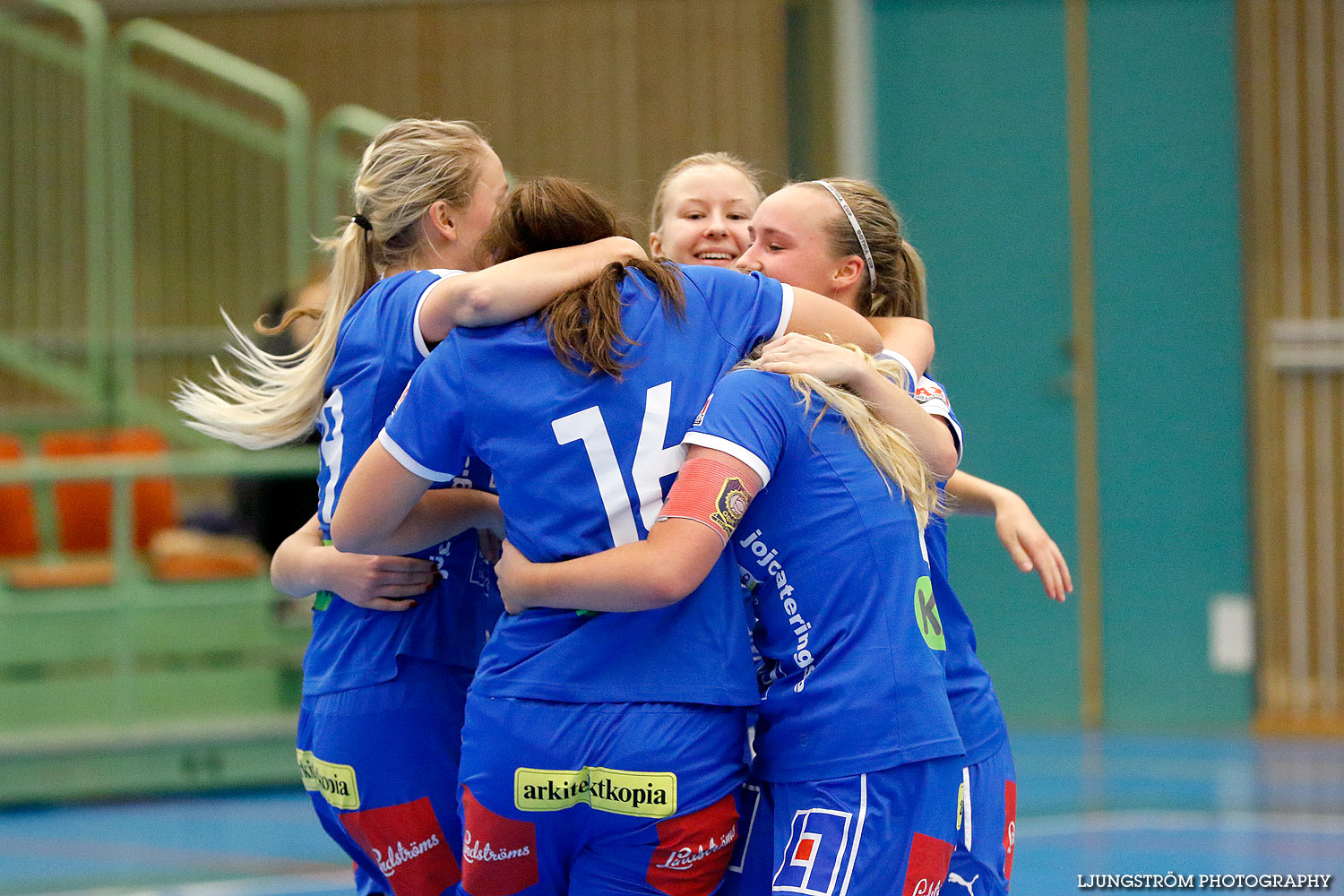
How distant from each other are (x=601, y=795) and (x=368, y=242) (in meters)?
1.11

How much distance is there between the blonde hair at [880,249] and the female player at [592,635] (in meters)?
0.46

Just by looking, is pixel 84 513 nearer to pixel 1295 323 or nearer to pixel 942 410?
pixel 942 410

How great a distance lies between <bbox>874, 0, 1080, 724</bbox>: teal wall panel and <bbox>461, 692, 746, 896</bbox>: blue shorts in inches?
239

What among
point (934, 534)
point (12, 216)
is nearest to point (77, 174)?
point (12, 216)

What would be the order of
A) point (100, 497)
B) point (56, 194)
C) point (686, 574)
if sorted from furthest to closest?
1. point (56, 194)
2. point (100, 497)
3. point (686, 574)

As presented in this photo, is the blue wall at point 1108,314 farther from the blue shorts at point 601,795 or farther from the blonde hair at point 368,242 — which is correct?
the blue shorts at point 601,795

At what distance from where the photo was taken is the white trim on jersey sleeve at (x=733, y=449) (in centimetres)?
180

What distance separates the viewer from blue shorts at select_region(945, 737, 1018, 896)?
79.0 inches

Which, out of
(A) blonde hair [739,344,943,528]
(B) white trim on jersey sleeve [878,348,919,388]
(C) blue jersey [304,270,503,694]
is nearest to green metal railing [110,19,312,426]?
(C) blue jersey [304,270,503,694]

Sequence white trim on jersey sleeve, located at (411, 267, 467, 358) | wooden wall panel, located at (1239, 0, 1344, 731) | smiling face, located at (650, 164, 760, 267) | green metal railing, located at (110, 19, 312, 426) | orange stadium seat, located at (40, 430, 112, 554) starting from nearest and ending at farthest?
white trim on jersey sleeve, located at (411, 267, 467, 358) < smiling face, located at (650, 164, 760, 267) < orange stadium seat, located at (40, 430, 112, 554) < wooden wall panel, located at (1239, 0, 1344, 731) < green metal railing, located at (110, 19, 312, 426)

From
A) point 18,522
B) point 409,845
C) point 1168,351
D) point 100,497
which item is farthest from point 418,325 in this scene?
point 1168,351

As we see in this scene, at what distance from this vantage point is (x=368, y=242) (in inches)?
97.3

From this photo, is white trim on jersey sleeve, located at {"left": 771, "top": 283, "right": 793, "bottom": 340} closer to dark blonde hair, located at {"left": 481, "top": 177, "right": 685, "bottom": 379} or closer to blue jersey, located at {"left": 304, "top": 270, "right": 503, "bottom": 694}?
dark blonde hair, located at {"left": 481, "top": 177, "right": 685, "bottom": 379}

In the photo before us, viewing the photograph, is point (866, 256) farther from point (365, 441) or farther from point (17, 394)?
point (17, 394)
